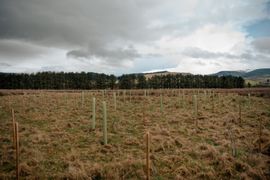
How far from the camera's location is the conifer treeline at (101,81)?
3157 inches

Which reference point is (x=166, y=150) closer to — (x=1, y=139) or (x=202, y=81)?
(x=1, y=139)

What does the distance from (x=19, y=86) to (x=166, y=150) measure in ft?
289

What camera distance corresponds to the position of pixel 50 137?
387 inches

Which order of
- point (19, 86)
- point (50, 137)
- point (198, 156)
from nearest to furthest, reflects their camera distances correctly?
1. point (198, 156)
2. point (50, 137)
3. point (19, 86)

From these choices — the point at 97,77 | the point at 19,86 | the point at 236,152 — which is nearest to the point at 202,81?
the point at 97,77

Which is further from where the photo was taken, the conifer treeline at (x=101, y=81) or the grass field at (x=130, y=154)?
the conifer treeline at (x=101, y=81)

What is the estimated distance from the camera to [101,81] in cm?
8906

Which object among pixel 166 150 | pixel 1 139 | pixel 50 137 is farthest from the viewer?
pixel 50 137

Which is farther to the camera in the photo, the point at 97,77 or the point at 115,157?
the point at 97,77

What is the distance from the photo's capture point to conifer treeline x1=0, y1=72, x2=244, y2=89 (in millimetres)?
80188

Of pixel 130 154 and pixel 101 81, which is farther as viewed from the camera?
pixel 101 81

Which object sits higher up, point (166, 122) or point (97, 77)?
point (97, 77)

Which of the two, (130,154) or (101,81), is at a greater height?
(101,81)

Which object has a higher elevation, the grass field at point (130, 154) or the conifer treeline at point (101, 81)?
the conifer treeline at point (101, 81)
